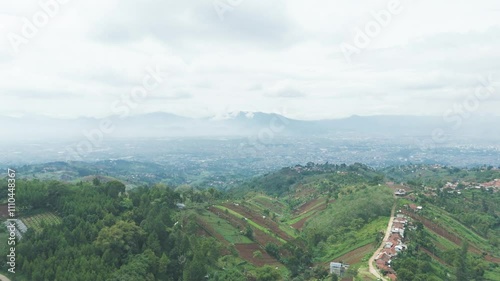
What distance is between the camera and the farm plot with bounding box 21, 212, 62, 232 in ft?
108

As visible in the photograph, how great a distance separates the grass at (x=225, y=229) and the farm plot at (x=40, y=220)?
1422 cm

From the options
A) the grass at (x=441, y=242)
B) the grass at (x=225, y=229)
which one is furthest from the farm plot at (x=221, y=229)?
the grass at (x=441, y=242)

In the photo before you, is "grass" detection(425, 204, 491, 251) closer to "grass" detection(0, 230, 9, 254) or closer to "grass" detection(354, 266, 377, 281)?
"grass" detection(354, 266, 377, 281)

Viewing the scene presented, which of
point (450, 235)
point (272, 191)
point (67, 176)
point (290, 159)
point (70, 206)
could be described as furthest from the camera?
point (290, 159)

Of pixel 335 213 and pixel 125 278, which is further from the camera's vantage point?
pixel 335 213

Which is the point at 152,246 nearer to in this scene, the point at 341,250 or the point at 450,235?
the point at 341,250

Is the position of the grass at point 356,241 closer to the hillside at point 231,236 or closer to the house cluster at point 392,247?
the hillside at point 231,236

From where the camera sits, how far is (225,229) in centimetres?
4078

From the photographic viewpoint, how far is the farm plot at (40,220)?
32.8 metres

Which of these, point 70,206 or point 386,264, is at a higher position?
point 70,206

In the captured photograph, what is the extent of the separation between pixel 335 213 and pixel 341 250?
11321mm

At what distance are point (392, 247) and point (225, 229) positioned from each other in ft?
54.3

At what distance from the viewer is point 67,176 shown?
102 meters

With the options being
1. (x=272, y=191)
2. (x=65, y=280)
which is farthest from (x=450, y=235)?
(x=272, y=191)
